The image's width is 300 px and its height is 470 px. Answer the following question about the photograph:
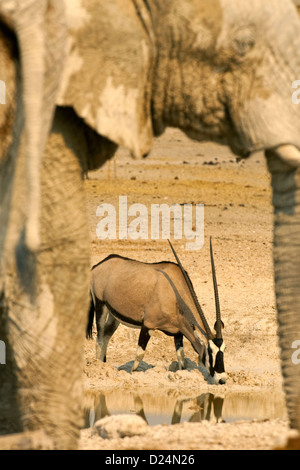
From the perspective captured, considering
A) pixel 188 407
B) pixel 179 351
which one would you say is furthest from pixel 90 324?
pixel 188 407

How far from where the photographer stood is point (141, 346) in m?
10.1

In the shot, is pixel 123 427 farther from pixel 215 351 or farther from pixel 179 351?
pixel 179 351

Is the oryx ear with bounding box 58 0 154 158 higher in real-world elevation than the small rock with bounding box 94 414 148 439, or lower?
higher

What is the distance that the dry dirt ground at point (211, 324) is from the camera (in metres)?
5.41

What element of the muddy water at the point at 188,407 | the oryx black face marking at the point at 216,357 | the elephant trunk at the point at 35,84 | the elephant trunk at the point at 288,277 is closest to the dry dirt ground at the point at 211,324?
the muddy water at the point at 188,407

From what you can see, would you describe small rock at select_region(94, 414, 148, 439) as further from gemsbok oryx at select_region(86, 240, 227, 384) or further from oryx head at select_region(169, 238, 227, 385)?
gemsbok oryx at select_region(86, 240, 227, 384)

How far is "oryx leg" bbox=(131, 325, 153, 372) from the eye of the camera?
9.98 meters

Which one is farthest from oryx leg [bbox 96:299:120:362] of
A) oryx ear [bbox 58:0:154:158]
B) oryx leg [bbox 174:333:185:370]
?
oryx ear [bbox 58:0:154:158]

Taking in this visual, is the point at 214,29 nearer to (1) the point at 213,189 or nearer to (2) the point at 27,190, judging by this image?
(2) the point at 27,190

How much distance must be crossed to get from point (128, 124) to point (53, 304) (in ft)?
2.17

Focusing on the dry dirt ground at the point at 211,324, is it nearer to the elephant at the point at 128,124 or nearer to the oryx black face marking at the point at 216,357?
the oryx black face marking at the point at 216,357

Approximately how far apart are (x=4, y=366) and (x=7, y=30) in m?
1.53

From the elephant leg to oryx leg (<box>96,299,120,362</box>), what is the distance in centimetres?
612

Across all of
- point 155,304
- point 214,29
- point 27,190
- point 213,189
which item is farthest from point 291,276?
point 213,189
